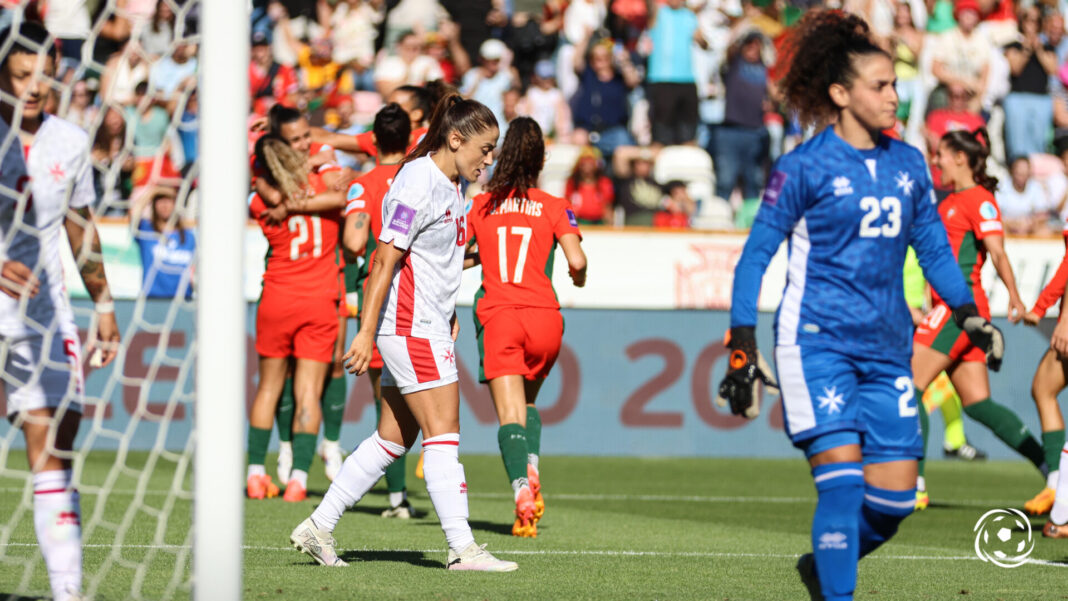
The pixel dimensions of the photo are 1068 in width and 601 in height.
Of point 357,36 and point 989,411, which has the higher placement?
point 357,36

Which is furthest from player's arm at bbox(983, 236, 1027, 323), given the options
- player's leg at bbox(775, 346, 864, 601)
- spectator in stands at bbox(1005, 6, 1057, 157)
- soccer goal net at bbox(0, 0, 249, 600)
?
spectator in stands at bbox(1005, 6, 1057, 157)

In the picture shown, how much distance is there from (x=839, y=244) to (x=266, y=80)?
43.2ft

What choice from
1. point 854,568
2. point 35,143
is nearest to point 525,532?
point 854,568

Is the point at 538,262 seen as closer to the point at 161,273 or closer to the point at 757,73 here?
the point at 161,273

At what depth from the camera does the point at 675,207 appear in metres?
16.8

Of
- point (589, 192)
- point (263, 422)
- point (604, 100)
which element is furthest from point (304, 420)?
point (604, 100)

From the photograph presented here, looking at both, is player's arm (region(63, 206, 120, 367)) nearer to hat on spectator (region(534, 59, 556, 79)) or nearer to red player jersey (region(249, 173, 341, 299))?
red player jersey (region(249, 173, 341, 299))

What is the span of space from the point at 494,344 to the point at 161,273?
6458 mm

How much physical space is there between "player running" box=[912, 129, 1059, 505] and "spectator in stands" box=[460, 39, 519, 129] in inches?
322

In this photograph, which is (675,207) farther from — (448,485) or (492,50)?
(448,485)

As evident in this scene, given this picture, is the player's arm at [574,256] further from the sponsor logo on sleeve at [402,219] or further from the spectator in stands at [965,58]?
the spectator in stands at [965,58]

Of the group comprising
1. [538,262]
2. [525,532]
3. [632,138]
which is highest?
[632,138]

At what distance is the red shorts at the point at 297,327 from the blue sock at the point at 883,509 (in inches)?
220

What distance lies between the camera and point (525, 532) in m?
8.12
